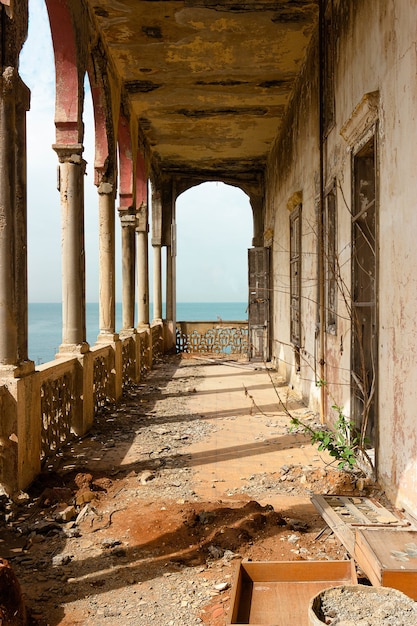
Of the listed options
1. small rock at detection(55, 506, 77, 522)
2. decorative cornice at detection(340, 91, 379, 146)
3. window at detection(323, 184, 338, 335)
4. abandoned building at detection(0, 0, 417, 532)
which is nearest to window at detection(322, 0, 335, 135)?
abandoned building at detection(0, 0, 417, 532)

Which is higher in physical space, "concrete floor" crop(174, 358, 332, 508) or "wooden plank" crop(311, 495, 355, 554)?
"wooden plank" crop(311, 495, 355, 554)

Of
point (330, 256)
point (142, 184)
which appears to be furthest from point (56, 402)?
point (142, 184)

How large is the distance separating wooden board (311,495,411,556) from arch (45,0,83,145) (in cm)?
503

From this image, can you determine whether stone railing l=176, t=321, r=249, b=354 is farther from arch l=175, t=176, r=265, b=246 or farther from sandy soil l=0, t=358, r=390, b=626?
sandy soil l=0, t=358, r=390, b=626

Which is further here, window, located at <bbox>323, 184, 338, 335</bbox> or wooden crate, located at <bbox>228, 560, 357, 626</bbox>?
window, located at <bbox>323, 184, 338, 335</bbox>

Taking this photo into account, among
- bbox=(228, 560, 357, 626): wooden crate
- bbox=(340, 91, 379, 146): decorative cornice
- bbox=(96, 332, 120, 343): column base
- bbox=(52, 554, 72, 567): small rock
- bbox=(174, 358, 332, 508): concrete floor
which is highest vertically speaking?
bbox=(340, 91, 379, 146): decorative cornice

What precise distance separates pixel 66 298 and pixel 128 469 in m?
2.40

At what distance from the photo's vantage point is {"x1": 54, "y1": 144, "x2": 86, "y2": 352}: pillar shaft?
268 inches

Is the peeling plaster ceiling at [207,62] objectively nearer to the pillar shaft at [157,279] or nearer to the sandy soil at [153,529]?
the pillar shaft at [157,279]

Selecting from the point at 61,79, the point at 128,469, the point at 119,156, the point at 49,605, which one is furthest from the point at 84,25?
the point at 49,605

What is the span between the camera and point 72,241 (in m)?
6.95

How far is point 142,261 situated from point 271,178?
3898 mm

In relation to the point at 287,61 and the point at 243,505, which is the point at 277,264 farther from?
the point at 243,505

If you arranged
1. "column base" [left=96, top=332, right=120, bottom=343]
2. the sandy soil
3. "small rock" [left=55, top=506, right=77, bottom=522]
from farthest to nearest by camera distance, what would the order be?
"column base" [left=96, top=332, right=120, bottom=343] → "small rock" [left=55, top=506, right=77, bottom=522] → the sandy soil
